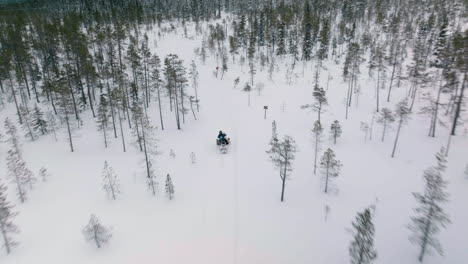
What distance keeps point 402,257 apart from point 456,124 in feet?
74.8

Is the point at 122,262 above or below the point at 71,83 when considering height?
below

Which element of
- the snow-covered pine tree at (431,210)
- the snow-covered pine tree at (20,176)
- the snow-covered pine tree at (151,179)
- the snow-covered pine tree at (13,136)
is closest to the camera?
the snow-covered pine tree at (431,210)

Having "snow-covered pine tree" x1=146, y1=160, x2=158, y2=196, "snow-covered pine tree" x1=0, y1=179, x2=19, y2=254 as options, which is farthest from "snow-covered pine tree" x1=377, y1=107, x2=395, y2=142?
"snow-covered pine tree" x1=0, y1=179, x2=19, y2=254

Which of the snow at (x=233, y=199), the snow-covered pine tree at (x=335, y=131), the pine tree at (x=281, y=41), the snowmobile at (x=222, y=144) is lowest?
the snow at (x=233, y=199)

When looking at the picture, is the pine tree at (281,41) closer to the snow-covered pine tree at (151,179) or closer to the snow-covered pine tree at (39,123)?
the snow-covered pine tree at (151,179)

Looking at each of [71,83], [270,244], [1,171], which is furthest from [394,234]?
[71,83]

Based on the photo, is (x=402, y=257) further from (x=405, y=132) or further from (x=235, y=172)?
(x=405, y=132)

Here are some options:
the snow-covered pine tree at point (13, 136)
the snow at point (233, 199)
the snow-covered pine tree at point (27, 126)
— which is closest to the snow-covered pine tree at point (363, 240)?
the snow at point (233, 199)

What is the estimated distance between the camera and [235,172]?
32750 millimetres

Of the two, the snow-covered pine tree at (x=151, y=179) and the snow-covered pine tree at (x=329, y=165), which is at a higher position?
the snow-covered pine tree at (x=329, y=165)

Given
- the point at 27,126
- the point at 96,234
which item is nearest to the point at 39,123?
the point at 27,126

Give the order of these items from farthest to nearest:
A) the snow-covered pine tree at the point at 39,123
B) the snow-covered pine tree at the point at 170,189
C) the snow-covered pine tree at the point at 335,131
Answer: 1. the snow-covered pine tree at the point at 39,123
2. the snow-covered pine tree at the point at 335,131
3. the snow-covered pine tree at the point at 170,189

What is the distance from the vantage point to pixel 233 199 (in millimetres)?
28109

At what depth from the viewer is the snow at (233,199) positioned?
2231 cm
